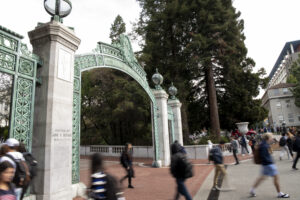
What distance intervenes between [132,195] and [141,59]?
1459cm

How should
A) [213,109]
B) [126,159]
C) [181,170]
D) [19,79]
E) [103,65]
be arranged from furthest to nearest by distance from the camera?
[213,109], [103,65], [126,159], [19,79], [181,170]

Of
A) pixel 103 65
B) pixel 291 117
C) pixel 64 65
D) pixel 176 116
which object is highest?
pixel 291 117

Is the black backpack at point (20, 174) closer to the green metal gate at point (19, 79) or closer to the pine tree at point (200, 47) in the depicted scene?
the green metal gate at point (19, 79)

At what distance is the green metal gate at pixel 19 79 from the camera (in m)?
4.15

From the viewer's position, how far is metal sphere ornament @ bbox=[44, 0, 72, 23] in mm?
4957

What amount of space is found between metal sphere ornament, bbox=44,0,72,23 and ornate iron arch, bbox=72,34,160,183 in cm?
141

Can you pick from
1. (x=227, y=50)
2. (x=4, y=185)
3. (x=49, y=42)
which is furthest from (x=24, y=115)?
(x=227, y=50)

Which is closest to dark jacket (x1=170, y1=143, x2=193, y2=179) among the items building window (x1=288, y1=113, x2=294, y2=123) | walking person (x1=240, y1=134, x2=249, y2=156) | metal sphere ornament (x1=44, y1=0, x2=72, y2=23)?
metal sphere ornament (x1=44, y1=0, x2=72, y2=23)

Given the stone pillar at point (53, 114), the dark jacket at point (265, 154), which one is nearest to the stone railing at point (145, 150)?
the dark jacket at point (265, 154)

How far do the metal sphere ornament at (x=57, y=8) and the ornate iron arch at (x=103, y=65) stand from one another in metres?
1.41

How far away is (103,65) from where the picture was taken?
24.8ft

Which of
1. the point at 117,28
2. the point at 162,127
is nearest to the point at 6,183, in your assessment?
the point at 162,127

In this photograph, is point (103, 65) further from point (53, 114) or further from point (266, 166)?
point (266, 166)

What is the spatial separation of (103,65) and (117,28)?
22461 mm
